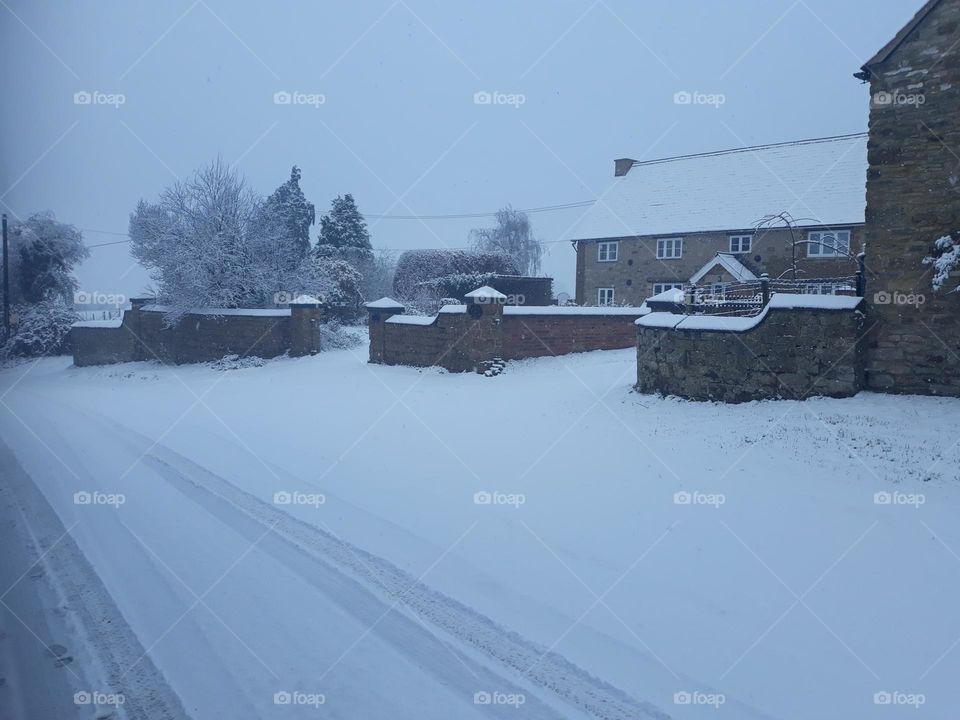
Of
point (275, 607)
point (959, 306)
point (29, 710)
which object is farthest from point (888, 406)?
point (29, 710)

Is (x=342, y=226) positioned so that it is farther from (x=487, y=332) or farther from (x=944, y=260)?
(x=944, y=260)

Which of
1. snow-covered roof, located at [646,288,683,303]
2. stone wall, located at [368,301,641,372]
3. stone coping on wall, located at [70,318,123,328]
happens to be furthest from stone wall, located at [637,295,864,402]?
stone coping on wall, located at [70,318,123,328]

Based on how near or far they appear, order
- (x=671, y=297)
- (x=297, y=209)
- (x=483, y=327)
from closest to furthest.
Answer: (x=671, y=297) < (x=483, y=327) < (x=297, y=209)

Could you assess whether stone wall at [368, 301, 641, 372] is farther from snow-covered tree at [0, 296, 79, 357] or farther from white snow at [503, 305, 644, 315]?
snow-covered tree at [0, 296, 79, 357]

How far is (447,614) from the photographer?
17.4 feet

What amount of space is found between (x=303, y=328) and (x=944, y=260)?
62.0 ft

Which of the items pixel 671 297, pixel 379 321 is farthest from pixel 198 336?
pixel 671 297

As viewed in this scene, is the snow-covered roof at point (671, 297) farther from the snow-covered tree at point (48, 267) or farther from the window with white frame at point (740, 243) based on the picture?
the window with white frame at point (740, 243)

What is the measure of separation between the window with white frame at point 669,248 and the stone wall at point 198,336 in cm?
1732

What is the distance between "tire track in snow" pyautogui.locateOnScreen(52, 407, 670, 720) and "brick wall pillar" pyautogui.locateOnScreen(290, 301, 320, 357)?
14.7m

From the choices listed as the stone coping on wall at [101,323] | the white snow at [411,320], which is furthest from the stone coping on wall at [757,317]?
the stone coping on wall at [101,323]

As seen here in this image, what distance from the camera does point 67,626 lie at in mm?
4934

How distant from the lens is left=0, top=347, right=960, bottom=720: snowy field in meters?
4.36

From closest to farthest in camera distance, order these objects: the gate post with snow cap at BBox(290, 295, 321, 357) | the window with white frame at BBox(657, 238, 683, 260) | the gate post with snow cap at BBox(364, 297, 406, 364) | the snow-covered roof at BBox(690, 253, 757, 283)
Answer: the gate post with snow cap at BBox(364, 297, 406, 364) → the gate post with snow cap at BBox(290, 295, 321, 357) → the snow-covered roof at BBox(690, 253, 757, 283) → the window with white frame at BBox(657, 238, 683, 260)
